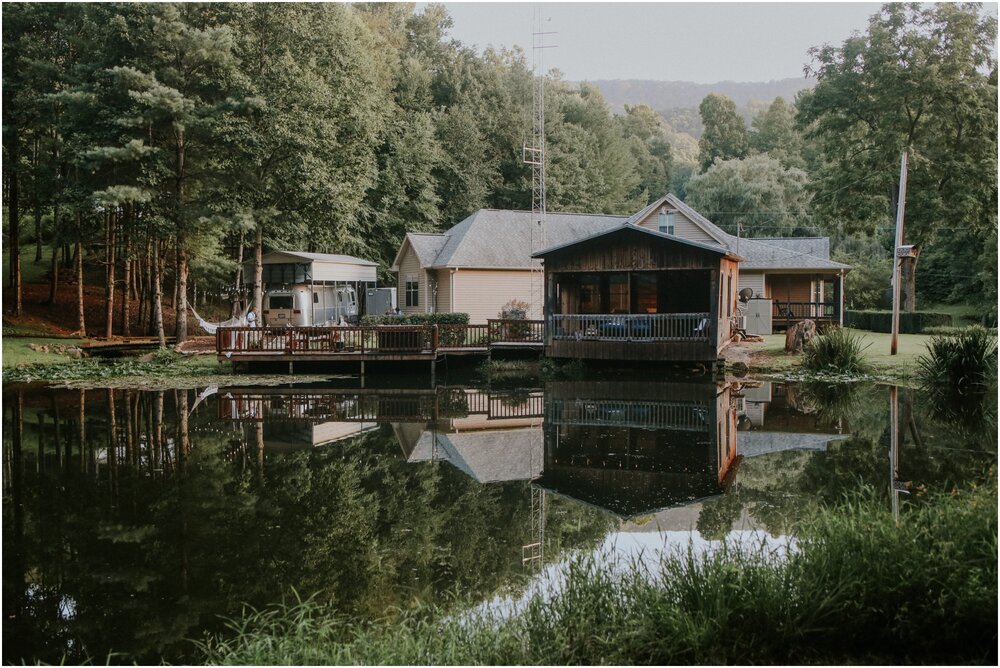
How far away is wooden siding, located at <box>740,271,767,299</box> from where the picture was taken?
116ft

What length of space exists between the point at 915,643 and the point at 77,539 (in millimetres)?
8029

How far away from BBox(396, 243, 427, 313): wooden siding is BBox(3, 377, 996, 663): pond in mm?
17619

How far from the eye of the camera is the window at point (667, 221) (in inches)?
1388

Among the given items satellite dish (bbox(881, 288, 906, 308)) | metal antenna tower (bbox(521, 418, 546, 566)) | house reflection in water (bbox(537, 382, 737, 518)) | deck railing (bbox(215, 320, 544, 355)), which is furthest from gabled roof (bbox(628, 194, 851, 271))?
metal antenna tower (bbox(521, 418, 546, 566))

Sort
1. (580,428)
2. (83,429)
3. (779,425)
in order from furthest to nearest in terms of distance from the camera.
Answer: (580,428) < (779,425) < (83,429)

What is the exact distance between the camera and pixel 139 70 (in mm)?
29031

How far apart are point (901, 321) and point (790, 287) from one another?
15.1 ft

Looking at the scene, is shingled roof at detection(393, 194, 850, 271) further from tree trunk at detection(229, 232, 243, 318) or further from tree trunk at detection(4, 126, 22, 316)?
tree trunk at detection(4, 126, 22, 316)

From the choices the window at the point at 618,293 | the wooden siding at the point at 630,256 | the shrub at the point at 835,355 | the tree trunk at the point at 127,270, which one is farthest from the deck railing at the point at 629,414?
the tree trunk at the point at 127,270

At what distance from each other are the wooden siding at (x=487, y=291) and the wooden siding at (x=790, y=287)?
10078mm

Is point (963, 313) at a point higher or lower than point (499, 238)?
lower

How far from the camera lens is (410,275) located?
38.3m

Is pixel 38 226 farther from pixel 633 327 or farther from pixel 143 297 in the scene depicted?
pixel 633 327

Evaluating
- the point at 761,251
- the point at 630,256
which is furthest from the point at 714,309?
the point at 761,251
